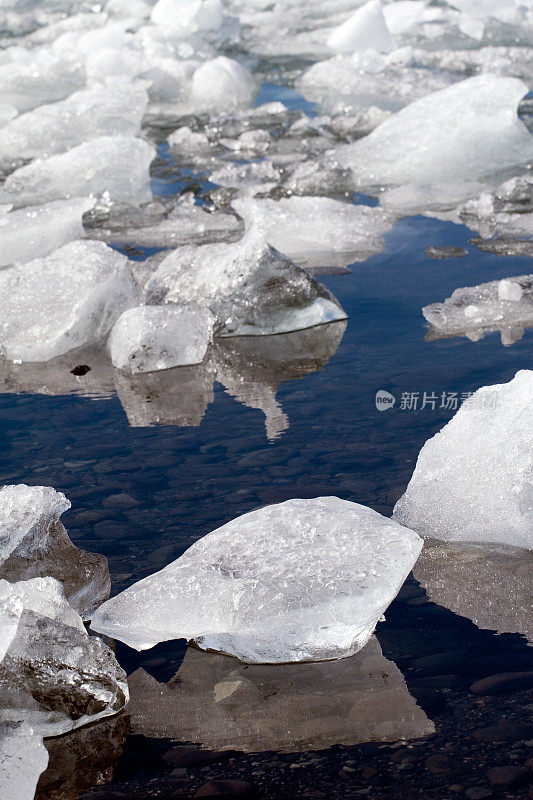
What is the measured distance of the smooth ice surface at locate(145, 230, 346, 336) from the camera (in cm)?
332

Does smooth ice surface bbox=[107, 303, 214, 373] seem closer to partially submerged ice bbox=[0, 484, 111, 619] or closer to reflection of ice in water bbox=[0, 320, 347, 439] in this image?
reflection of ice in water bbox=[0, 320, 347, 439]

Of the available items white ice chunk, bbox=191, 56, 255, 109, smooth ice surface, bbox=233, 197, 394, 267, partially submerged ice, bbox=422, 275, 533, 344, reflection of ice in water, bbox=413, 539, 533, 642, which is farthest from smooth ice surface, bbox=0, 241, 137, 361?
white ice chunk, bbox=191, 56, 255, 109

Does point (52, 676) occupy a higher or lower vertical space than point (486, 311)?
higher

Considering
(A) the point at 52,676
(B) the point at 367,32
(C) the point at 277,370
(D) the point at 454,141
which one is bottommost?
(B) the point at 367,32

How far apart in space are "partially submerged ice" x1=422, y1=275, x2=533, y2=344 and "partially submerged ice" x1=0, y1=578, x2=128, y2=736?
1.87 m

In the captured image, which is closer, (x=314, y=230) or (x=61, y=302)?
(x=61, y=302)

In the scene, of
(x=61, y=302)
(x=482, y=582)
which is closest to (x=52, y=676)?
(x=482, y=582)

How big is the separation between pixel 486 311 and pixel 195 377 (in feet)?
3.45

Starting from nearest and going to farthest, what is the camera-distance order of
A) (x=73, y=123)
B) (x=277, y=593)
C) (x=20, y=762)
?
(x=20, y=762) < (x=277, y=593) < (x=73, y=123)

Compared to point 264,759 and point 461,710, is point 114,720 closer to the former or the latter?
point 264,759

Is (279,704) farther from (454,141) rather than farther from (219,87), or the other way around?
(219,87)

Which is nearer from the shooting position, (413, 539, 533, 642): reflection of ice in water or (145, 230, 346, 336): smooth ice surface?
(413, 539, 533, 642): reflection of ice in water

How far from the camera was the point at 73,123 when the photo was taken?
640cm

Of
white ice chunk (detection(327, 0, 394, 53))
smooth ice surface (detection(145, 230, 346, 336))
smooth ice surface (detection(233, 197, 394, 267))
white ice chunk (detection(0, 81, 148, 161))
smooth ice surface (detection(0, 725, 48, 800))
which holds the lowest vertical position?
white ice chunk (detection(327, 0, 394, 53))
